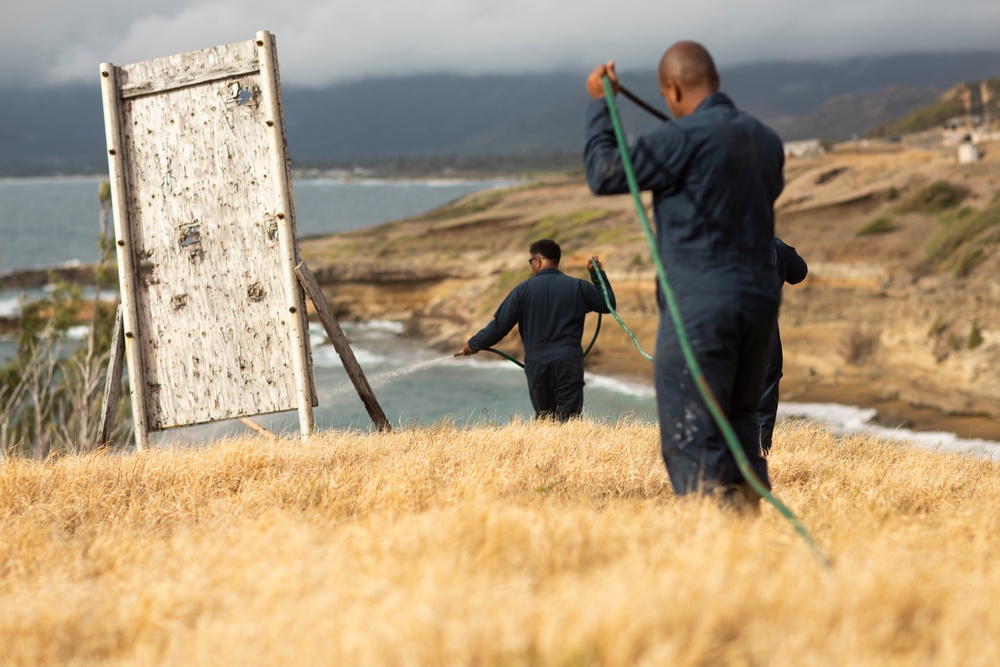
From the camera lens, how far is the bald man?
410 cm

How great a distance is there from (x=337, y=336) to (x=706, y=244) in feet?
13.9

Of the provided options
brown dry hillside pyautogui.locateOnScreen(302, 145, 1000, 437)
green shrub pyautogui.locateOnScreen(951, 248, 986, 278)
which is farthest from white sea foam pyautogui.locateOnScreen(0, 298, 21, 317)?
green shrub pyautogui.locateOnScreen(951, 248, 986, 278)

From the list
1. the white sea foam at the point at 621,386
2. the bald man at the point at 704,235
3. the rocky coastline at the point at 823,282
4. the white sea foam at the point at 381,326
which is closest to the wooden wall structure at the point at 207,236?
the bald man at the point at 704,235

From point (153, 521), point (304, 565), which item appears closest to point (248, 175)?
point (153, 521)

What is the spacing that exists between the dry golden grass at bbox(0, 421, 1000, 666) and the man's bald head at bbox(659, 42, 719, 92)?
1.96 meters

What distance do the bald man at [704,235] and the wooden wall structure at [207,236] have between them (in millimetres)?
3975

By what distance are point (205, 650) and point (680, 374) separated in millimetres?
2304

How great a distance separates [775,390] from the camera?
7340mm

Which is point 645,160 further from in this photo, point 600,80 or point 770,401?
point 770,401

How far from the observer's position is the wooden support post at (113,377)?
Answer: 25.5ft

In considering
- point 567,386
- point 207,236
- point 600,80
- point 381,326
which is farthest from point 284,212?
point 381,326

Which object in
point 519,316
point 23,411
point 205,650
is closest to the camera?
point 205,650

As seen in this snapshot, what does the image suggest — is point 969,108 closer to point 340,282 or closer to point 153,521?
point 340,282

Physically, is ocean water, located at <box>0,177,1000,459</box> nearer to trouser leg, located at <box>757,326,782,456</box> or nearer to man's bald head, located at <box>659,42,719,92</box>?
trouser leg, located at <box>757,326,782,456</box>
